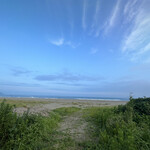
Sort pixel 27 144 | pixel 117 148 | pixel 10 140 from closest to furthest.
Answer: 1. pixel 117 148
2. pixel 10 140
3. pixel 27 144

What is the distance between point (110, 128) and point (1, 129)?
4419 mm

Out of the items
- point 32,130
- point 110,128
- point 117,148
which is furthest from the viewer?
point 110,128

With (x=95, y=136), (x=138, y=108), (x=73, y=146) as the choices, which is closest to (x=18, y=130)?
(x=73, y=146)

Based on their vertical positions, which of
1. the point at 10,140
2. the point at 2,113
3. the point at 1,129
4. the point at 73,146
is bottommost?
the point at 73,146

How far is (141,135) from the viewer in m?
4.14

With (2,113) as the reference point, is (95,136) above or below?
below

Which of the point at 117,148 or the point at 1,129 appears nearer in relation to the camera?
the point at 117,148

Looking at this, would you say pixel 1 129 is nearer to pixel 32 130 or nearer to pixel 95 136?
pixel 32 130

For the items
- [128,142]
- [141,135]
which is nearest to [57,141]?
[128,142]

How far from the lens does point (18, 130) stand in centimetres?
423

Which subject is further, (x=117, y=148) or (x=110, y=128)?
(x=110, y=128)

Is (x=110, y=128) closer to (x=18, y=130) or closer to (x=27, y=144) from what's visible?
(x=27, y=144)

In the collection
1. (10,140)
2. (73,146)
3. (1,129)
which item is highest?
(1,129)

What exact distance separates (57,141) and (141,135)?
3.26 metres
